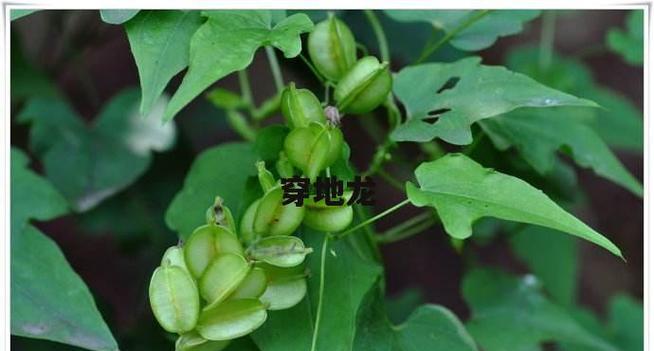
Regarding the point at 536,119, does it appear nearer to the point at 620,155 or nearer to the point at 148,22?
the point at 148,22

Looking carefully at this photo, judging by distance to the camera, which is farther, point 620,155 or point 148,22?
point 620,155

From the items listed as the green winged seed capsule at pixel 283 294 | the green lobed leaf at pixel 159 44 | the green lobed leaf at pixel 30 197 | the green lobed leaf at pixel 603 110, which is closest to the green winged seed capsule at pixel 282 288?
the green winged seed capsule at pixel 283 294

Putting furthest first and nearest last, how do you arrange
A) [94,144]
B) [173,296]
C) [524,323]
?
1. [94,144]
2. [524,323]
3. [173,296]

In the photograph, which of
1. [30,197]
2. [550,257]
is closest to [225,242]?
[30,197]

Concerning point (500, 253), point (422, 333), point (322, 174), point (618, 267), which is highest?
point (322, 174)

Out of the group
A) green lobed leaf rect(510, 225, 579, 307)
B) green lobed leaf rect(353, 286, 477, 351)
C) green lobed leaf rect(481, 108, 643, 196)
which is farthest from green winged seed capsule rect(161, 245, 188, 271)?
green lobed leaf rect(510, 225, 579, 307)

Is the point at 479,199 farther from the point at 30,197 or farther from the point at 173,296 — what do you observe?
the point at 30,197

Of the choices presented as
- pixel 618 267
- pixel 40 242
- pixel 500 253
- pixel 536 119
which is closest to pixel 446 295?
pixel 500 253
